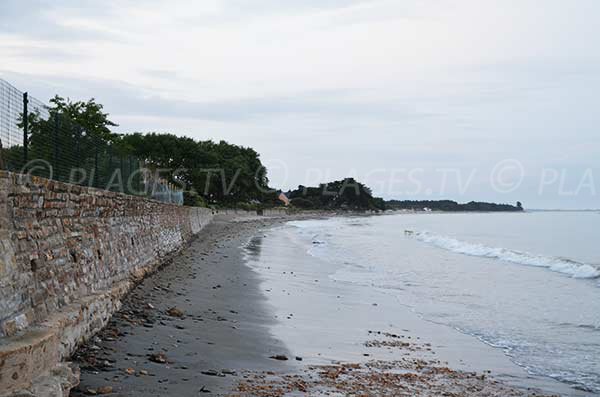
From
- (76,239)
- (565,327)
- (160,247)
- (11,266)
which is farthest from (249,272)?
(11,266)

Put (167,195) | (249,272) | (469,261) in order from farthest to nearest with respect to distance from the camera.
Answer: (469,261) → (167,195) → (249,272)

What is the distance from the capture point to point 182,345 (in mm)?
7562

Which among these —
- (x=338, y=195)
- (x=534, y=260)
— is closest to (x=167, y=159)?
(x=534, y=260)

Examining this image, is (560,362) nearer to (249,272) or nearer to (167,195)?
(249,272)

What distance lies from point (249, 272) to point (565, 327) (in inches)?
333

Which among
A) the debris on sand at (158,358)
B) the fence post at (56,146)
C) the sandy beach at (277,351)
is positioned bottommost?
the sandy beach at (277,351)

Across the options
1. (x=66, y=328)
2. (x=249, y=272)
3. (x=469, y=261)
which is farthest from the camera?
(x=469, y=261)

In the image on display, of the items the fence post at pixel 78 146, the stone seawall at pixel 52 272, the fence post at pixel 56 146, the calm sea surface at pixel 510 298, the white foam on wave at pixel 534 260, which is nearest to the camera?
the stone seawall at pixel 52 272

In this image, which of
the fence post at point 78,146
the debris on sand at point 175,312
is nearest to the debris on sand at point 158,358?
the debris on sand at point 175,312

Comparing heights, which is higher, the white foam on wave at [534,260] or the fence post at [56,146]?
the fence post at [56,146]

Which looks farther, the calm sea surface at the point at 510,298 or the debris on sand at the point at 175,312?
the debris on sand at the point at 175,312

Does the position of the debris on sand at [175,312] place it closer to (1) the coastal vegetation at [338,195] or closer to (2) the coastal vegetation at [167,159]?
(2) the coastal vegetation at [167,159]

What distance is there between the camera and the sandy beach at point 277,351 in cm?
620

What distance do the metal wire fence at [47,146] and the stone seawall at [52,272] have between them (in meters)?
0.37
